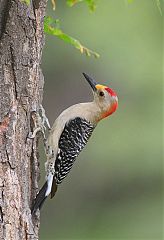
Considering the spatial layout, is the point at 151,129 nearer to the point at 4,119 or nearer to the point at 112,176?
the point at 112,176

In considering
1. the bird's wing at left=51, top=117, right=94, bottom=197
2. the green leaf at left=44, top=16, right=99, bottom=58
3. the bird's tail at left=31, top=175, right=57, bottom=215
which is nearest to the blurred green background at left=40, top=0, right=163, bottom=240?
the bird's wing at left=51, top=117, right=94, bottom=197

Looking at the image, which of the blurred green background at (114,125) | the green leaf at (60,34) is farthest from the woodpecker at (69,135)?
the blurred green background at (114,125)

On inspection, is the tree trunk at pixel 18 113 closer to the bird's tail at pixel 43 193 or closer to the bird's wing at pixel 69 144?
the bird's tail at pixel 43 193

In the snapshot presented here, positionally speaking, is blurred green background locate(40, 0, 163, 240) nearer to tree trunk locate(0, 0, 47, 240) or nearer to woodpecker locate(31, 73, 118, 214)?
woodpecker locate(31, 73, 118, 214)

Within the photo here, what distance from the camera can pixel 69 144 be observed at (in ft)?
25.3

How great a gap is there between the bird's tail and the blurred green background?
8987 mm

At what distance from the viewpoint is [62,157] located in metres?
7.61

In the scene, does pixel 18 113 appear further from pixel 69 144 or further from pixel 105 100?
pixel 105 100

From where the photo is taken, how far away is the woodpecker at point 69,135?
24.8 ft

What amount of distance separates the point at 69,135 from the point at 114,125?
1090cm

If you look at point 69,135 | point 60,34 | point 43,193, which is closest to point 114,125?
point 69,135

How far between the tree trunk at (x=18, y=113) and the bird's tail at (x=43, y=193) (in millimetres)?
61

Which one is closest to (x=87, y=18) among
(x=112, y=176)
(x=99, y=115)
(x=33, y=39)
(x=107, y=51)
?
(x=107, y=51)

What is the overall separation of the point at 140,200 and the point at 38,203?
12936 mm
